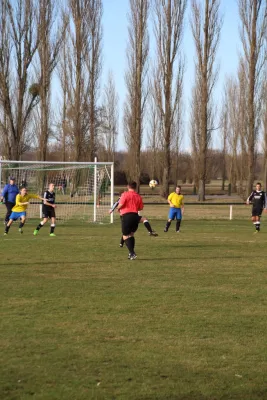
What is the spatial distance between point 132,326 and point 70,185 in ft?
102

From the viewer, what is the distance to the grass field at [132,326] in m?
6.46

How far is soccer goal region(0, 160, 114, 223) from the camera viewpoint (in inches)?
1375

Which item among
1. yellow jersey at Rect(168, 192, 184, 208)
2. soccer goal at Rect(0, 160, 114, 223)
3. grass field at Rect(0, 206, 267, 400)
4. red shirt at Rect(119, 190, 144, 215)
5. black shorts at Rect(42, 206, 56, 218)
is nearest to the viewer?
grass field at Rect(0, 206, 267, 400)

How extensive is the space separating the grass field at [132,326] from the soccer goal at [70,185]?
17.1m

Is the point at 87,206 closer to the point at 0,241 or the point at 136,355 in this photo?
the point at 0,241

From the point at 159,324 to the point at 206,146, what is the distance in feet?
132

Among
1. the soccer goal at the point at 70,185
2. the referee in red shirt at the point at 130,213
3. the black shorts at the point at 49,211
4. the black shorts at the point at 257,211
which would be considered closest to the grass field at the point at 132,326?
the referee in red shirt at the point at 130,213

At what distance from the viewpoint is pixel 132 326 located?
352 inches

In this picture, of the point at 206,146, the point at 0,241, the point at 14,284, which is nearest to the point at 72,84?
the point at 206,146

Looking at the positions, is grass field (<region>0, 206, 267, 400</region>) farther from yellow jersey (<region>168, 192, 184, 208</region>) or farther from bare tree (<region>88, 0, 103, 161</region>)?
bare tree (<region>88, 0, 103, 161</region>)

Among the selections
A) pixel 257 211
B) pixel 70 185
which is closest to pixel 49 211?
pixel 257 211

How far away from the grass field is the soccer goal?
17059mm

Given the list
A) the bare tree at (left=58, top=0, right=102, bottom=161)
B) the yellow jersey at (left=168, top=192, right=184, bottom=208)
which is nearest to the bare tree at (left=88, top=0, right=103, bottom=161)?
the bare tree at (left=58, top=0, right=102, bottom=161)

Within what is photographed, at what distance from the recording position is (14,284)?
40.8 ft
